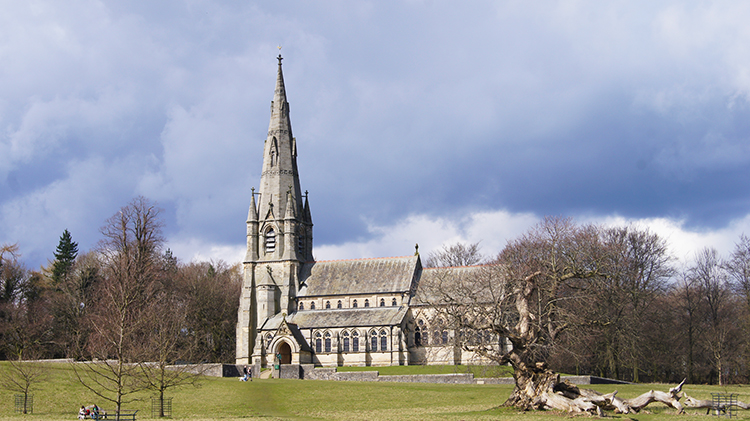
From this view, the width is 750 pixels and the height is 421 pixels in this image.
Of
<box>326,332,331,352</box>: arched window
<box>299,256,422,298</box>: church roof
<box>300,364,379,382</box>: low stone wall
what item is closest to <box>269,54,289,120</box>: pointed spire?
<box>299,256,422,298</box>: church roof

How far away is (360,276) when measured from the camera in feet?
233

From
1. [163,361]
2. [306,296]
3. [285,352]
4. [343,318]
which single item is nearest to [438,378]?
[343,318]

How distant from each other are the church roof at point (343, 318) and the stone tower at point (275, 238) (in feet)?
5.75

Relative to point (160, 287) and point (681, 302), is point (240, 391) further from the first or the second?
point (681, 302)

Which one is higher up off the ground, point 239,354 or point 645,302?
point 645,302

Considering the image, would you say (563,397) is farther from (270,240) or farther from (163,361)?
(270,240)

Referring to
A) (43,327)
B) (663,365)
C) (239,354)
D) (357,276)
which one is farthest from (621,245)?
(43,327)

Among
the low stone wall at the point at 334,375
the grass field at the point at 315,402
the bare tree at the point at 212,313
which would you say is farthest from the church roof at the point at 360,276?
the grass field at the point at 315,402

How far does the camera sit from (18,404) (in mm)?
31656

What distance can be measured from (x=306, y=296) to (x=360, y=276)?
19.2 feet

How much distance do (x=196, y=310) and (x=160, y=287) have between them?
12.4 metres

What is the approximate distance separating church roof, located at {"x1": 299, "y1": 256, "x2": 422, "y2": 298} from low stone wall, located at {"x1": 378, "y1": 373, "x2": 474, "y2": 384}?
1900 centimetres

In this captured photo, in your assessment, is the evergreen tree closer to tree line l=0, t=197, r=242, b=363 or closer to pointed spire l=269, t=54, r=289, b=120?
tree line l=0, t=197, r=242, b=363

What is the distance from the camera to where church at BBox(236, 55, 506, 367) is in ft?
209
